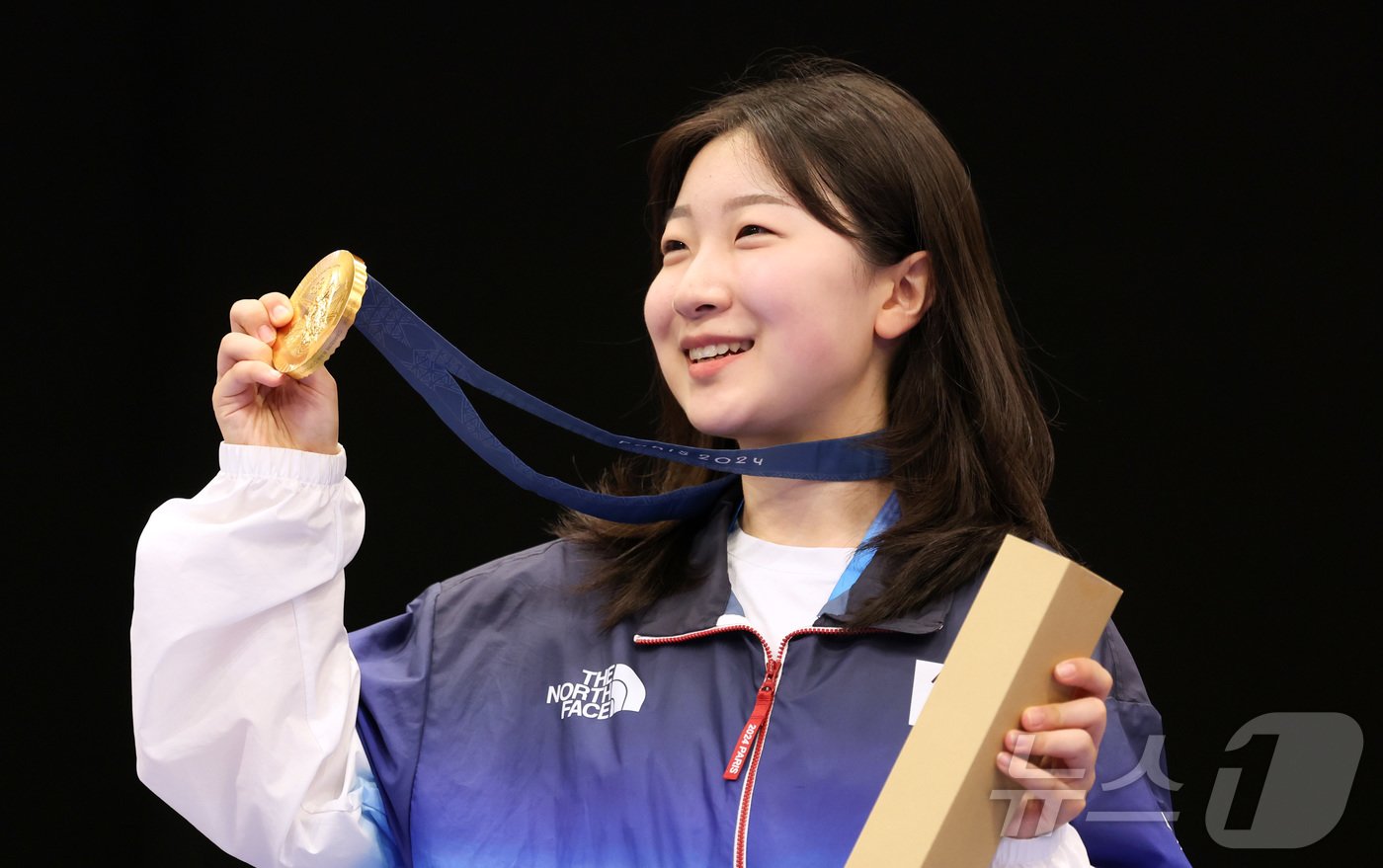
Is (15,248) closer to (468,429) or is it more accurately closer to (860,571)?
(468,429)

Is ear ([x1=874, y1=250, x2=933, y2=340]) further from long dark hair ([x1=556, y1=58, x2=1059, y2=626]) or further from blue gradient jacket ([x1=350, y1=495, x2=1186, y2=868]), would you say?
blue gradient jacket ([x1=350, y1=495, x2=1186, y2=868])

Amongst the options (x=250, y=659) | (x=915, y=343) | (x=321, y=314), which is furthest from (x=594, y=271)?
(x=250, y=659)

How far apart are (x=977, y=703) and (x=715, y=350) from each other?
2.38 feet

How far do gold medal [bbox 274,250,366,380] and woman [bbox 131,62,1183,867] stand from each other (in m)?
0.03

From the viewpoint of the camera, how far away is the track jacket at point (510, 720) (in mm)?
1694

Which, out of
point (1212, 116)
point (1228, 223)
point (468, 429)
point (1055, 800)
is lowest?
point (1055, 800)

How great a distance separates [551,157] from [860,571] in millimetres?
1406

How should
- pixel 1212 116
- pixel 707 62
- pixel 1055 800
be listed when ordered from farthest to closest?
pixel 707 62 < pixel 1212 116 < pixel 1055 800

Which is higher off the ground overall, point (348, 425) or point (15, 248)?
point (15, 248)

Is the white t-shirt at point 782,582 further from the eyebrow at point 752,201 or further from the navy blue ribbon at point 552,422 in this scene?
the eyebrow at point 752,201

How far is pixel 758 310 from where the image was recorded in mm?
1882

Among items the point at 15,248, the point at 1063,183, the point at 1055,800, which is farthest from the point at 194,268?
the point at 1055,800

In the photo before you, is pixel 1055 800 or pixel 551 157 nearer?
pixel 1055 800

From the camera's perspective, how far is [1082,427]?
9.10 feet
